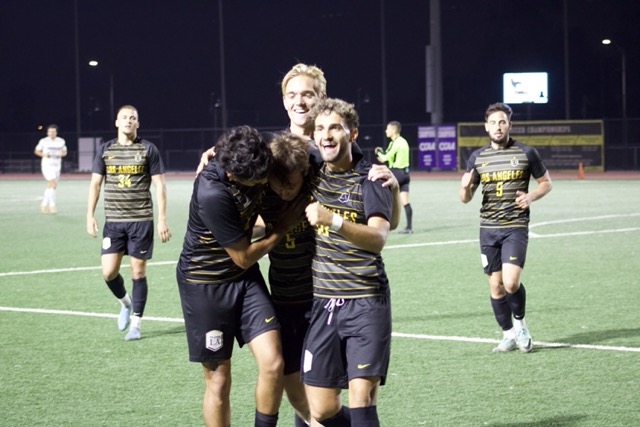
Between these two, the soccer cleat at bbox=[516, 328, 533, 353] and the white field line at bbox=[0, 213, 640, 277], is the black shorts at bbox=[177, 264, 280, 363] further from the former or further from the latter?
the white field line at bbox=[0, 213, 640, 277]

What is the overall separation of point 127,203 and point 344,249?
5.08 meters

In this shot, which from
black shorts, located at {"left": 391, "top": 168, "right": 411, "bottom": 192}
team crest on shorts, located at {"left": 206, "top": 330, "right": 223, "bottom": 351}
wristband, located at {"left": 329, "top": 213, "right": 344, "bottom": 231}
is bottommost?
team crest on shorts, located at {"left": 206, "top": 330, "right": 223, "bottom": 351}

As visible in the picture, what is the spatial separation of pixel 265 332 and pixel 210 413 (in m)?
0.57

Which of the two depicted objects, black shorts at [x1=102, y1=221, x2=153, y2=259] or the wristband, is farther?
black shorts at [x1=102, y1=221, x2=153, y2=259]

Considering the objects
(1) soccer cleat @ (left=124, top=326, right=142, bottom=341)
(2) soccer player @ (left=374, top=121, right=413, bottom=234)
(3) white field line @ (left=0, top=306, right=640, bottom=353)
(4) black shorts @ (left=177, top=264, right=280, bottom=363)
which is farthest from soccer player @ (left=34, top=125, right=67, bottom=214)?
(4) black shorts @ (left=177, top=264, right=280, bottom=363)

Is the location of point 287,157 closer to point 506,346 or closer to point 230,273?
point 230,273

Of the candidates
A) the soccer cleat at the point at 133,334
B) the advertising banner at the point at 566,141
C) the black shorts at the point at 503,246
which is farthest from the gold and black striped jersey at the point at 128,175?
the advertising banner at the point at 566,141

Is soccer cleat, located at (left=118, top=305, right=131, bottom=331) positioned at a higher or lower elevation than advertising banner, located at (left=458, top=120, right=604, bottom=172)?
lower

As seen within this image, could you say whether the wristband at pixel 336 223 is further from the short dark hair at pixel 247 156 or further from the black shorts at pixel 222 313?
the black shorts at pixel 222 313

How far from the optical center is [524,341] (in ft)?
28.8

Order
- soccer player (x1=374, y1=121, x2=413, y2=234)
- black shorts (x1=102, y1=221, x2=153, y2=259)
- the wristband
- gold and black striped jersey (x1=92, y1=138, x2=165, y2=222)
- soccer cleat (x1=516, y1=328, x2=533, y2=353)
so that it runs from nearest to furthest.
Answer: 1. the wristband
2. soccer cleat (x1=516, y1=328, x2=533, y2=353)
3. black shorts (x1=102, y1=221, x2=153, y2=259)
4. gold and black striped jersey (x1=92, y1=138, x2=165, y2=222)
5. soccer player (x1=374, y1=121, x2=413, y2=234)

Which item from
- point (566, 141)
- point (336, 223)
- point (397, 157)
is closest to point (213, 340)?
point (336, 223)

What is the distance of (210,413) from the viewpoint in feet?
19.0

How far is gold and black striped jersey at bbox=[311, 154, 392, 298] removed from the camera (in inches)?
211
